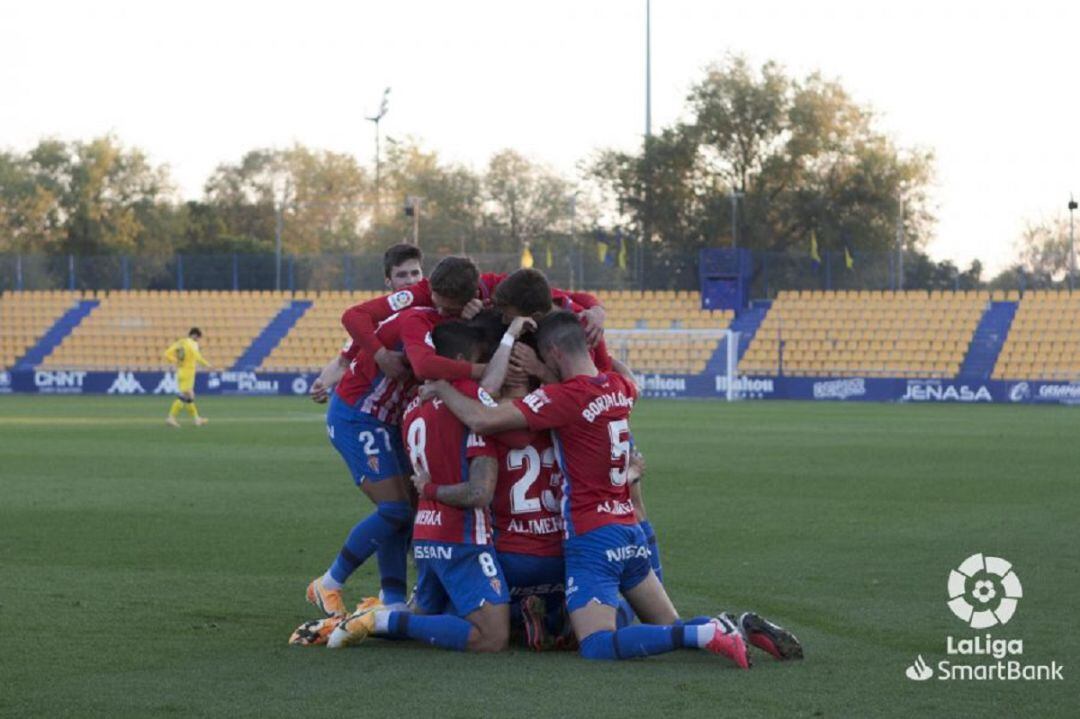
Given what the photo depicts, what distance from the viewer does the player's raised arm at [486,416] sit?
758 cm

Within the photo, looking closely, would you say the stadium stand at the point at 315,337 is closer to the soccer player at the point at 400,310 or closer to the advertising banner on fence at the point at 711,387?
the advertising banner on fence at the point at 711,387

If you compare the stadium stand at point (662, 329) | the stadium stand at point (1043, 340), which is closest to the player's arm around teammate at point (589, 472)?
the stadium stand at point (1043, 340)

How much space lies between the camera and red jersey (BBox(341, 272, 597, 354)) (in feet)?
27.5

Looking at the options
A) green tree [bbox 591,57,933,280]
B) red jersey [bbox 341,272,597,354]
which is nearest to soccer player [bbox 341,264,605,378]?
red jersey [bbox 341,272,597,354]

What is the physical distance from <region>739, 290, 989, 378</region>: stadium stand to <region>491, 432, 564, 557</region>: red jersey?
38.0 meters

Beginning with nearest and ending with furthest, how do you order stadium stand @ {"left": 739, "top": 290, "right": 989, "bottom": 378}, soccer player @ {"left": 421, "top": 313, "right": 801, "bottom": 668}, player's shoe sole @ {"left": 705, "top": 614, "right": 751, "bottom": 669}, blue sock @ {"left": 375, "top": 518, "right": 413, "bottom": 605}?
1. player's shoe sole @ {"left": 705, "top": 614, "right": 751, "bottom": 669}
2. soccer player @ {"left": 421, "top": 313, "right": 801, "bottom": 668}
3. blue sock @ {"left": 375, "top": 518, "right": 413, "bottom": 605}
4. stadium stand @ {"left": 739, "top": 290, "right": 989, "bottom": 378}

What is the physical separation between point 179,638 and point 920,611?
149 inches

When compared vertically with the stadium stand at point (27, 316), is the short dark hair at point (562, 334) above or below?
above

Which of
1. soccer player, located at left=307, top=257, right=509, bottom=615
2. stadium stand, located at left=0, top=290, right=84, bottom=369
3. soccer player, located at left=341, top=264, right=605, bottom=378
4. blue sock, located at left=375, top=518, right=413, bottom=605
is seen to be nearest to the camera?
soccer player, located at left=341, top=264, right=605, bottom=378

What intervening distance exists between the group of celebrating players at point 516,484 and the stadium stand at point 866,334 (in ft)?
124

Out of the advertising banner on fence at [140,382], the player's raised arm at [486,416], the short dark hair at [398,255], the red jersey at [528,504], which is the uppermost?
the short dark hair at [398,255]

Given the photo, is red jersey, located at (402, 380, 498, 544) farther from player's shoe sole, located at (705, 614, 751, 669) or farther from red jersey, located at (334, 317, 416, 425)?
player's shoe sole, located at (705, 614, 751, 669)

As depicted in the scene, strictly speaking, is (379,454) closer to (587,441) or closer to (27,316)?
(587,441)

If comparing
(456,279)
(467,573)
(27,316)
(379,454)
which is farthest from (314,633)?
(27,316)
